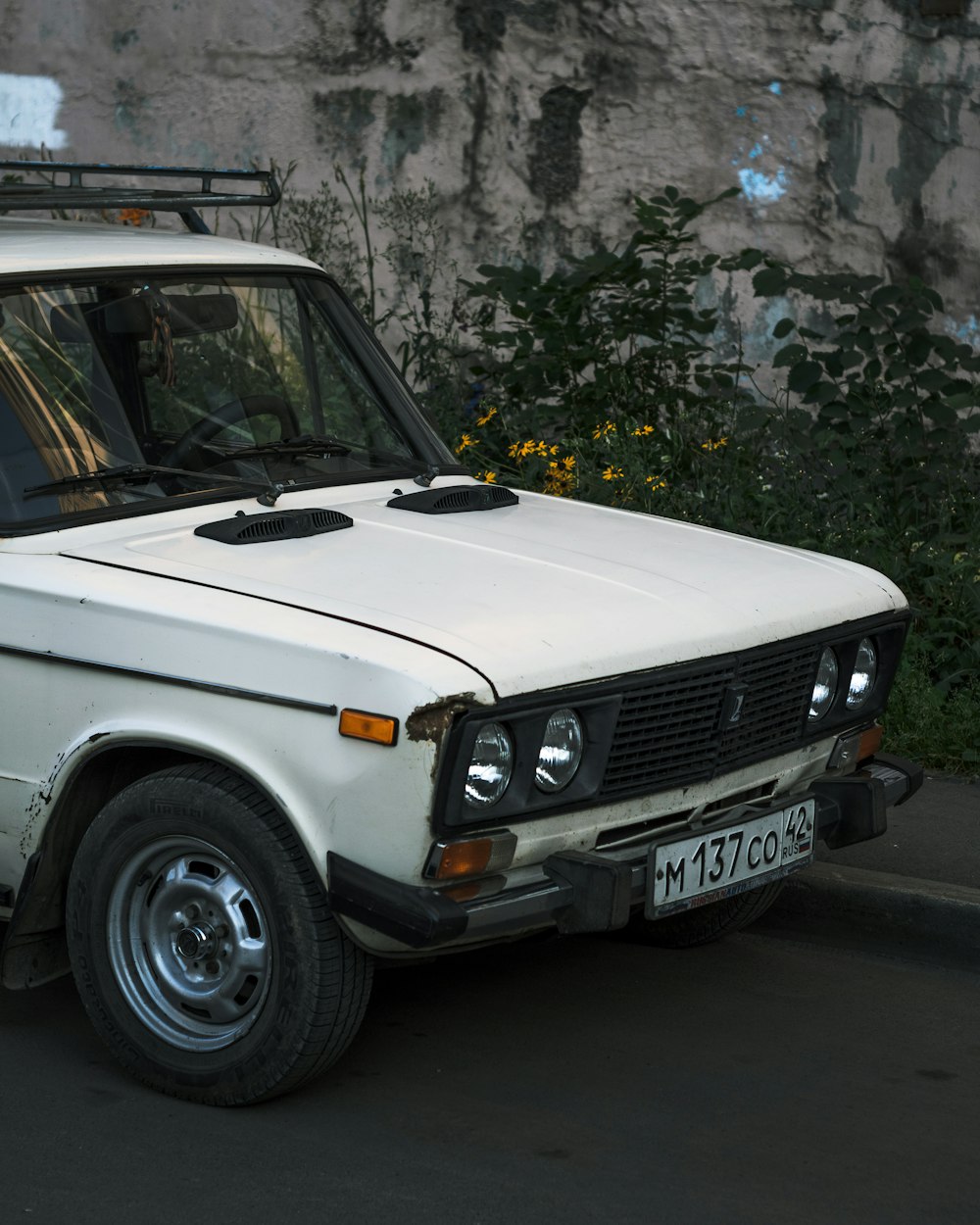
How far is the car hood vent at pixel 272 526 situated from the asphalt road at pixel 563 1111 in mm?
1209

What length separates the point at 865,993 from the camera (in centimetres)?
452

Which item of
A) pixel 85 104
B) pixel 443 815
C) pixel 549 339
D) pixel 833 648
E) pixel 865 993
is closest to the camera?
pixel 443 815

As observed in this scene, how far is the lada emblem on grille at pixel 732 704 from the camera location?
379 centimetres

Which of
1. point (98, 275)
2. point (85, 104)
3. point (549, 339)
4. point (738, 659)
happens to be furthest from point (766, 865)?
point (85, 104)

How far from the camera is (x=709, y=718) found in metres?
3.78

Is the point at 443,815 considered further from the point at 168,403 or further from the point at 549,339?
the point at 549,339

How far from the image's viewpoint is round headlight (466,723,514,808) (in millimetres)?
3352

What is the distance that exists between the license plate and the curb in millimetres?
915

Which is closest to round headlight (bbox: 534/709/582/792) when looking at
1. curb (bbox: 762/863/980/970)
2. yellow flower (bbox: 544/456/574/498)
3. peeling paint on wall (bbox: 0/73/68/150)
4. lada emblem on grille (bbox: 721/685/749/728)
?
lada emblem on grille (bbox: 721/685/749/728)

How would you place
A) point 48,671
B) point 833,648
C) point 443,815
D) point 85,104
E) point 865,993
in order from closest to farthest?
point 443,815, point 48,671, point 833,648, point 865,993, point 85,104

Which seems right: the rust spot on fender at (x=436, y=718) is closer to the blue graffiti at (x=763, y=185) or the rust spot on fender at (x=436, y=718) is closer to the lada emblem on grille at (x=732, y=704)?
the lada emblem on grille at (x=732, y=704)

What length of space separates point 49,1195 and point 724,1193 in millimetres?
1302

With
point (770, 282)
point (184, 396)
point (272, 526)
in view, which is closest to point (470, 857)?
point (272, 526)

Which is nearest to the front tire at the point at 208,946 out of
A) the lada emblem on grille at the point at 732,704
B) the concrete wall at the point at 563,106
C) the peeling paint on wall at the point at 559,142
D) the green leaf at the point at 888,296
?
the lada emblem on grille at the point at 732,704
